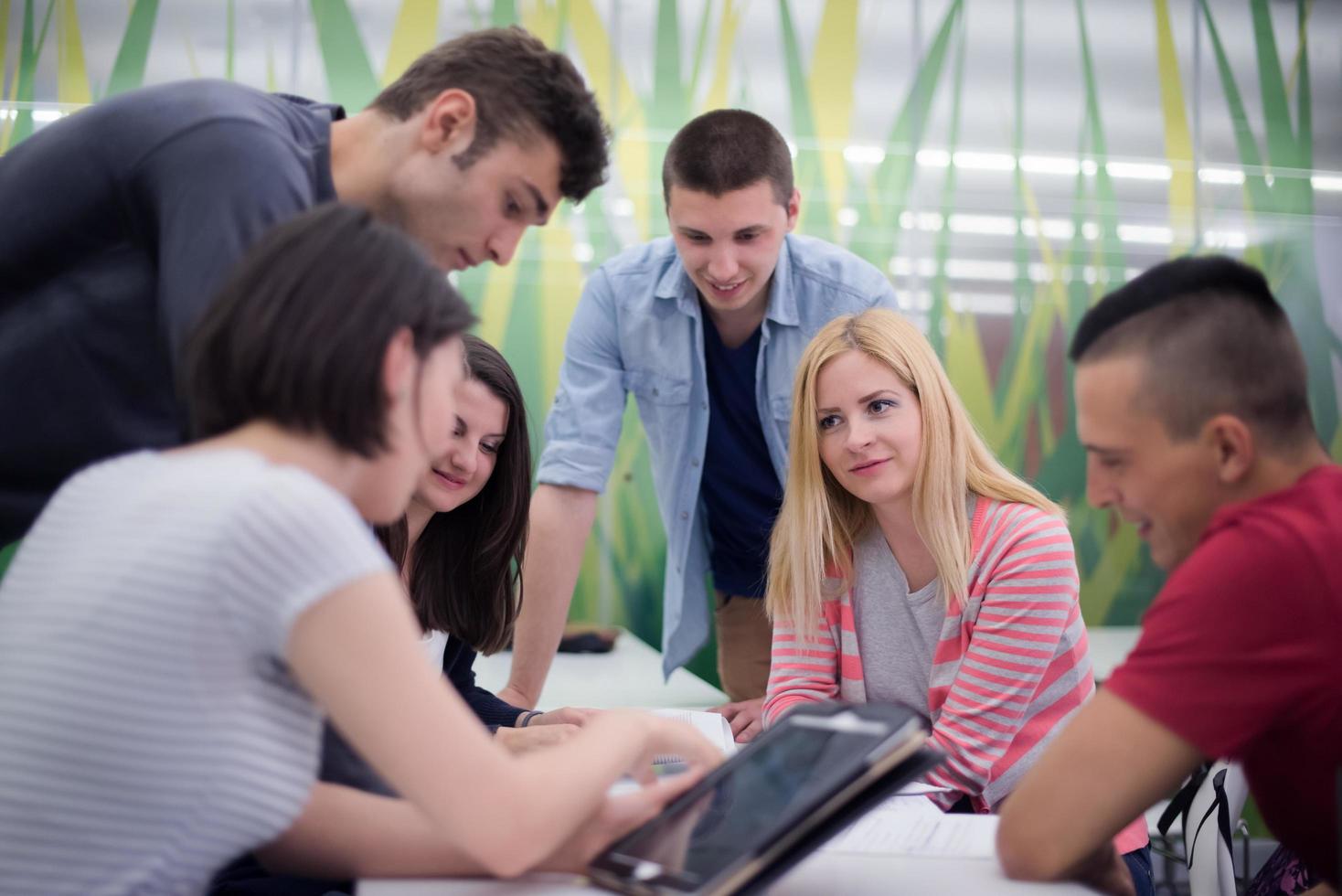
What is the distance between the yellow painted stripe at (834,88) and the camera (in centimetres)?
395

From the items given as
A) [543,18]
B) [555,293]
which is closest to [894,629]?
[555,293]

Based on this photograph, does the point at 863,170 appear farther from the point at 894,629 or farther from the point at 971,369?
the point at 894,629

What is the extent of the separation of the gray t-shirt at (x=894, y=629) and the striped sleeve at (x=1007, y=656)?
0.15ft

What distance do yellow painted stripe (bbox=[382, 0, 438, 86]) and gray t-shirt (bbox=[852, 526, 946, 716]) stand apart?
2.55 metres

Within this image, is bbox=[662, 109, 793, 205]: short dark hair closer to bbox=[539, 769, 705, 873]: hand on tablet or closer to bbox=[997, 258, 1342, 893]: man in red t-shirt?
bbox=[997, 258, 1342, 893]: man in red t-shirt

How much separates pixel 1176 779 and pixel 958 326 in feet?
10.2

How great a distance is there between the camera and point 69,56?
371 centimetres

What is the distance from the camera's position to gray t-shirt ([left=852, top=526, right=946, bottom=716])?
1.86 metres

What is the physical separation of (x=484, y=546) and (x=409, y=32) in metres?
2.33

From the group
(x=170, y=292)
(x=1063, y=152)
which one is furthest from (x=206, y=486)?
(x=1063, y=152)

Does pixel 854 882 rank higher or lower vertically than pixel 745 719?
higher

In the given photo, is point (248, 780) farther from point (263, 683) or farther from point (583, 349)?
point (583, 349)

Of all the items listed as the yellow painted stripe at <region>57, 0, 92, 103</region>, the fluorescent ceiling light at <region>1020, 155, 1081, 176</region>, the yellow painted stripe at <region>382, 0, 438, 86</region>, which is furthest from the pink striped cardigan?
the yellow painted stripe at <region>57, 0, 92, 103</region>

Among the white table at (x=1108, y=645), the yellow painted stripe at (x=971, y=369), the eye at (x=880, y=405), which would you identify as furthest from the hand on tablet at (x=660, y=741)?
the yellow painted stripe at (x=971, y=369)
